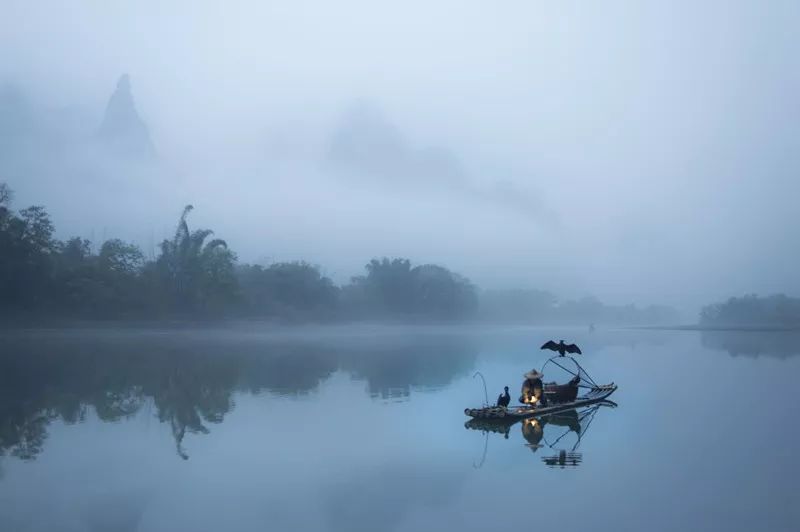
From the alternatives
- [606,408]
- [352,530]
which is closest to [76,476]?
[352,530]

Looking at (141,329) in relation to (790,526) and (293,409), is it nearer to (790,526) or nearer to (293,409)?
(293,409)

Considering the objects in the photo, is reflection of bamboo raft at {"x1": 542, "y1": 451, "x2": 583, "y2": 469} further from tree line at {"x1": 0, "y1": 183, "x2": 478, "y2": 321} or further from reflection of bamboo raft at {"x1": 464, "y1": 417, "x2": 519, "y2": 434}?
tree line at {"x1": 0, "y1": 183, "x2": 478, "y2": 321}

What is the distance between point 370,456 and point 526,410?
631 centimetres

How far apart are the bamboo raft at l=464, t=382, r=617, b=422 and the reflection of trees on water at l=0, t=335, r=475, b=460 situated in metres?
5.71

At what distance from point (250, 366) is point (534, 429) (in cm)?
1825

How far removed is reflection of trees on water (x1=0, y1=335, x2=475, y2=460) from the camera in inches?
718

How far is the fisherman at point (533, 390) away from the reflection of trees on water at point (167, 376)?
16.6ft

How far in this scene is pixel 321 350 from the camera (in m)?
44.5

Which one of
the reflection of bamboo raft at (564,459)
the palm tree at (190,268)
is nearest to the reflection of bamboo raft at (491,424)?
the reflection of bamboo raft at (564,459)

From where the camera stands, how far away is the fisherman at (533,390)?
1978cm

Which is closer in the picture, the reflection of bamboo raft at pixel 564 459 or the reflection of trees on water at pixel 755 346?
the reflection of bamboo raft at pixel 564 459

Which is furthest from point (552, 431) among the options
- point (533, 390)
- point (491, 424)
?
point (533, 390)

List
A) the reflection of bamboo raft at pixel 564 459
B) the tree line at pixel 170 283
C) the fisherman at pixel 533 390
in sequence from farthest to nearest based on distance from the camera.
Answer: the tree line at pixel 170 283
the fisherman at pixel 533 390
the reflection of bamboo raft at pixel 564 459

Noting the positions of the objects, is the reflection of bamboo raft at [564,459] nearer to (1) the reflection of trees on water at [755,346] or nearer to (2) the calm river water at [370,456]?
(2) the calm river water at [370,456]
